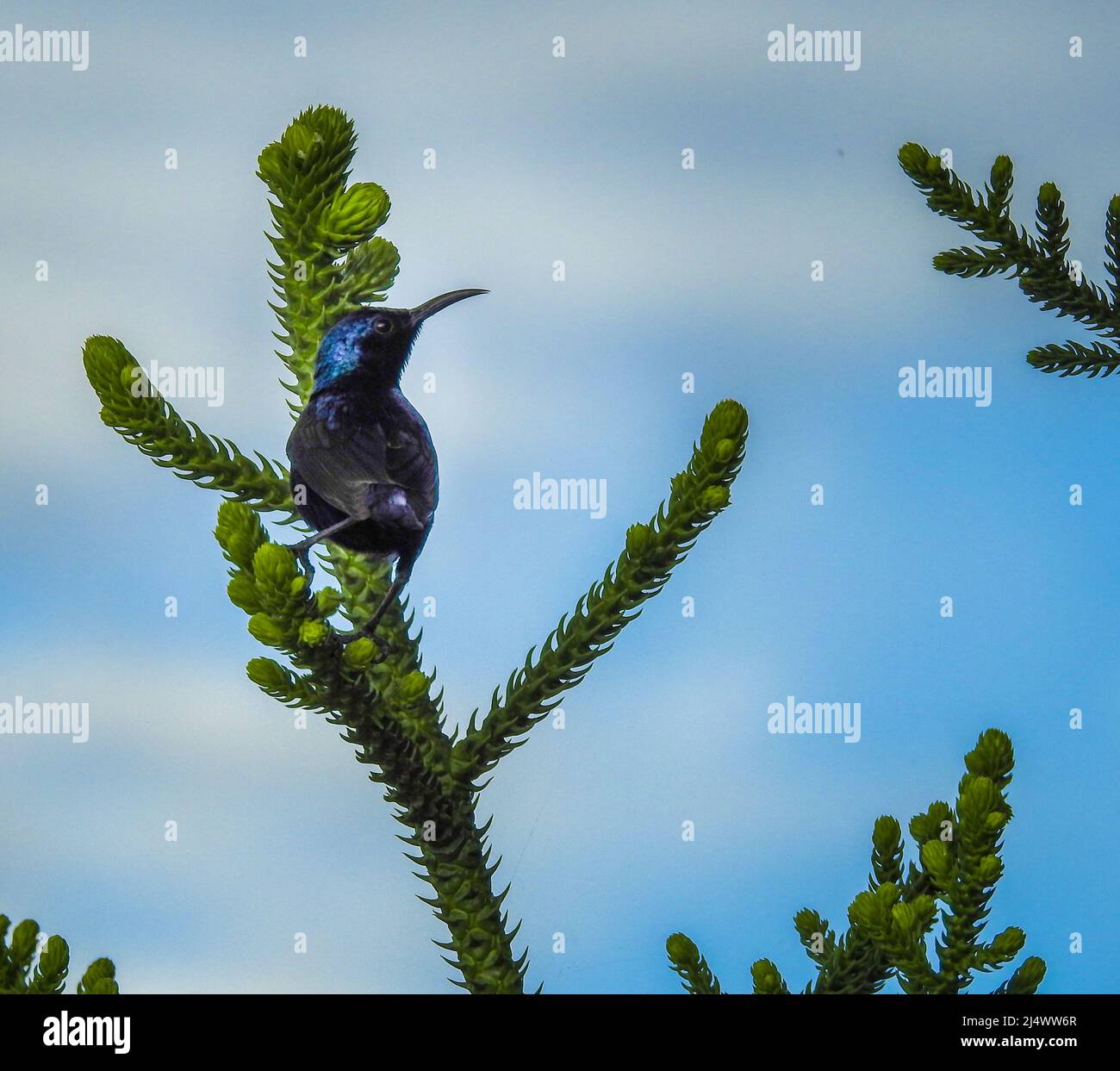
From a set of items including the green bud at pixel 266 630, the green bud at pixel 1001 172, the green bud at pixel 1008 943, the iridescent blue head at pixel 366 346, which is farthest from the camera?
the green bud at pixel 1001 172

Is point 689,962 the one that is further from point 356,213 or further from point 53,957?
point 356,213

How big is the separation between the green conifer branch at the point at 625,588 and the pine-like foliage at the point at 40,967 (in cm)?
36

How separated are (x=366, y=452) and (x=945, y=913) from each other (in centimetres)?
71

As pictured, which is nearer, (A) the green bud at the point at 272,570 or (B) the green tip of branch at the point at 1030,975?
(A) the green bud at the point at 272,570

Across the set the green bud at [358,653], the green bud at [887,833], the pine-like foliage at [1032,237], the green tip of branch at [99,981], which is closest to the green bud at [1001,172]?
the pine-like foliage at [1032,237]

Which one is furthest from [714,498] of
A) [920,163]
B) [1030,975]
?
[920,163]

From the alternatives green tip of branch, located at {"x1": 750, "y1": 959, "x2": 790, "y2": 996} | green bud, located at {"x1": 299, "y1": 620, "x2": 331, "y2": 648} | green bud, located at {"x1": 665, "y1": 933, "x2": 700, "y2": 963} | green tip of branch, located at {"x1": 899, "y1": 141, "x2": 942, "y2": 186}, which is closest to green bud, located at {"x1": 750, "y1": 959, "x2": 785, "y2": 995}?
green tip of branch, located at {"x1": 750, "y1": 959, "x2": 790, "y2": 996}

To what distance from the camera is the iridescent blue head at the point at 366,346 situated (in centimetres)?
109

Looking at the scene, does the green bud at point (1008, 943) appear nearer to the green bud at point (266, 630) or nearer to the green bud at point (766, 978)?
the green bud at point (766, 978)

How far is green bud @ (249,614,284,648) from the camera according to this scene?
30.4 inches
